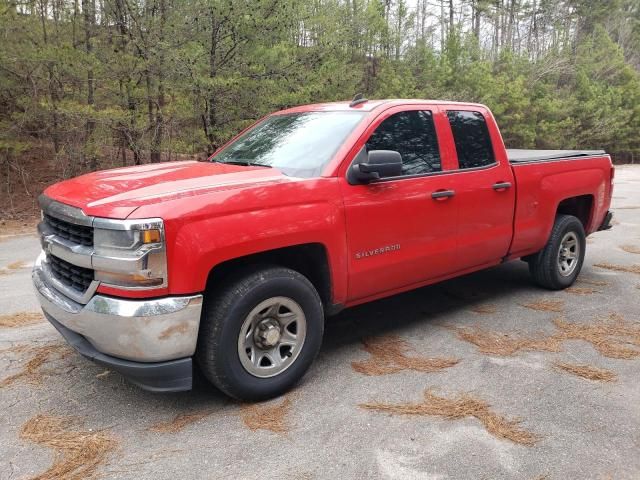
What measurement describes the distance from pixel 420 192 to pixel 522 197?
1.46 meters

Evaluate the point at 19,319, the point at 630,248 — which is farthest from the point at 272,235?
the point at 630,248

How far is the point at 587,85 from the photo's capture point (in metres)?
31.7

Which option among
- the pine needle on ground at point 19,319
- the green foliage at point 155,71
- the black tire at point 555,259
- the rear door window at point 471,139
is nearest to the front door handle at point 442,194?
the rear door window at point 471,139

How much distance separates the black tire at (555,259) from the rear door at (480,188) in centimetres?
80

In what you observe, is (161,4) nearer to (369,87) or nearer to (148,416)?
(148,416)

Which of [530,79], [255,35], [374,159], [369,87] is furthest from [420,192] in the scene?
[530,79]

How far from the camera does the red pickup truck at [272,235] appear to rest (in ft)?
9.56

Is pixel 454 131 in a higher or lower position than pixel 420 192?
higher

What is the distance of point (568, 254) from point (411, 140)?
8.92 feet

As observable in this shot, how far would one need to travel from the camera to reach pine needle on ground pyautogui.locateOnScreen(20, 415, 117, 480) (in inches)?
104

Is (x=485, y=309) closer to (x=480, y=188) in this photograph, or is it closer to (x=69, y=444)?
(x=480, y=188)

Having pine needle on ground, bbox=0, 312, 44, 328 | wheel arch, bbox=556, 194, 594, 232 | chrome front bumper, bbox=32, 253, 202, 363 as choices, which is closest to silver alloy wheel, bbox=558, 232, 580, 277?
wheel arch, bbox=556, 194, 594, 232

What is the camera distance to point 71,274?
3266mm

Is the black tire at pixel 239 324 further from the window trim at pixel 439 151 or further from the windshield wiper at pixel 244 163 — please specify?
the windshield wiper at pixel 244 163
